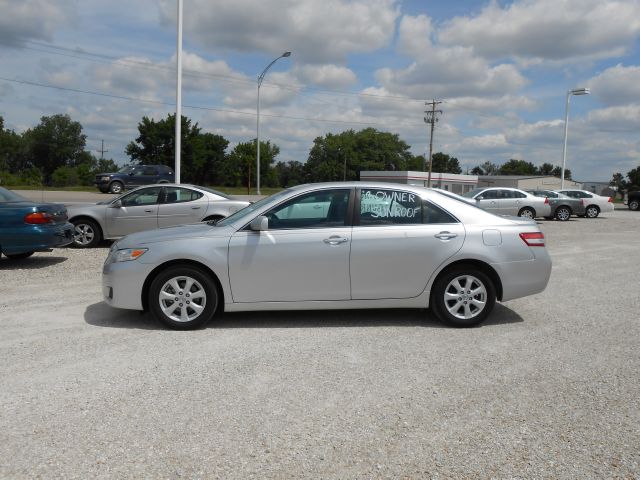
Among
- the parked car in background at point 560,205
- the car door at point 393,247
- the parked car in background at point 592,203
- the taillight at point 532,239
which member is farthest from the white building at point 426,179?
the car door at point 393,247

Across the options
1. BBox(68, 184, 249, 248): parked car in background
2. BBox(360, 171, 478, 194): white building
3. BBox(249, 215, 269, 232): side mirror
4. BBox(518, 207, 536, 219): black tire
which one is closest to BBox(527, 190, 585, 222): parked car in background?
BBox(518, 207, 536, 219): black tire

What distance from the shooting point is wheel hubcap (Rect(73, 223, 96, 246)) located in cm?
1234

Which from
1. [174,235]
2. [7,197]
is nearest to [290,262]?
[174,235]

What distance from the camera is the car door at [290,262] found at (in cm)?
597

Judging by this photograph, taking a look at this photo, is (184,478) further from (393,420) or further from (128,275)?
(128,275)

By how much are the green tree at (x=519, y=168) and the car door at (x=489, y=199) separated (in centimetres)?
14069

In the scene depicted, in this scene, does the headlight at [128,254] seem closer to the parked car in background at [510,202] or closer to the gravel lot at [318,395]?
the gravel lot at [318,395]

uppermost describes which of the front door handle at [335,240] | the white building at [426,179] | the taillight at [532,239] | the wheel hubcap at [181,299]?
the white building at [426,179]

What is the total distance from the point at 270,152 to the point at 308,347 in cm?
9551

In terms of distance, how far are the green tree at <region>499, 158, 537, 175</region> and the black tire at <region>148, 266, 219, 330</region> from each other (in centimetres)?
16031

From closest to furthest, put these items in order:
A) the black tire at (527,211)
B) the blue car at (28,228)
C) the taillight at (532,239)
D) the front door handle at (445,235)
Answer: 1. the front door handle at (445,235)
2. the taillight at (532,239)
3. the blue car at (28,228)
4. the black tire at (527,211)

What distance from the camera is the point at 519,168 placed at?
157m

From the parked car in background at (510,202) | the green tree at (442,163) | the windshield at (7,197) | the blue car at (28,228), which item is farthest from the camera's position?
the green tree at (442,163)

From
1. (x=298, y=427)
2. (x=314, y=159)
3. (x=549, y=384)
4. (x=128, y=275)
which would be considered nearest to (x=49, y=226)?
(x=128, y=275)
